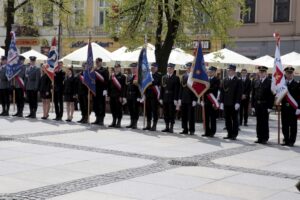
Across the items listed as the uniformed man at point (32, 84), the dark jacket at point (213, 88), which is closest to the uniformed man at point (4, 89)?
the uniformed man at point (32, 84)

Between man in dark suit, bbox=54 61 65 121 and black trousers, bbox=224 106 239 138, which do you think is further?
man in dark suit, bbox=54 61 65 121

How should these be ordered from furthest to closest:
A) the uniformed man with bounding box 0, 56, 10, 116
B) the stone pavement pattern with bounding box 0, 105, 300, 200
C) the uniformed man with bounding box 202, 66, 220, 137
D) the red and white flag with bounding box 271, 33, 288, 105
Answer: the uniformed man with bounding box 0, 56, 10, 116 < the uniformed man with bounding box 202, 66, 220, 137 < the red and white flag with bounding box 271, 33, 288, 105 < the stone pavement pattern with bounding box 0, 105, 300, 200

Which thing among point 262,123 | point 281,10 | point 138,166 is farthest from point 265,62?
point 138,166

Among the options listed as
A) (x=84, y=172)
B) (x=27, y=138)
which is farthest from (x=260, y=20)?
(x=84, y=172)

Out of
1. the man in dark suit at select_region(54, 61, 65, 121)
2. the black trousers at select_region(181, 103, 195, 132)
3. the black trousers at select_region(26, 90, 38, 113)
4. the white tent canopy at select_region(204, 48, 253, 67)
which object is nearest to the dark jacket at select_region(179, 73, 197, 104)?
the black trousers at select_region(181, 103, 195, 132)

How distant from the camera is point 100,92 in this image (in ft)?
59.1

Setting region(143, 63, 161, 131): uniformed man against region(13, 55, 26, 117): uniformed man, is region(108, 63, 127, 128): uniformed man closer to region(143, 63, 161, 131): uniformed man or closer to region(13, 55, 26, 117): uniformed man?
region(143, 63, 161, 131): uniformed man

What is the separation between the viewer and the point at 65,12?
29.9m

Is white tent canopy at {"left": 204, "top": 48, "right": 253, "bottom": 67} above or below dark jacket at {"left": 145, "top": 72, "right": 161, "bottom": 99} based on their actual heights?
above

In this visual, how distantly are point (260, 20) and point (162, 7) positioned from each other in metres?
15.6

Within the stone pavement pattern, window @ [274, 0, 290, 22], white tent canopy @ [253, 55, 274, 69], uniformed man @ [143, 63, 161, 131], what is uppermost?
window @ [274, 0, 290, 22]

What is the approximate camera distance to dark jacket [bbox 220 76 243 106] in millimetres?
15141

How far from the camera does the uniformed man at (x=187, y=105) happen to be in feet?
52.1

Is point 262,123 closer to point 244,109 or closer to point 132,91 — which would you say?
point 132,91
